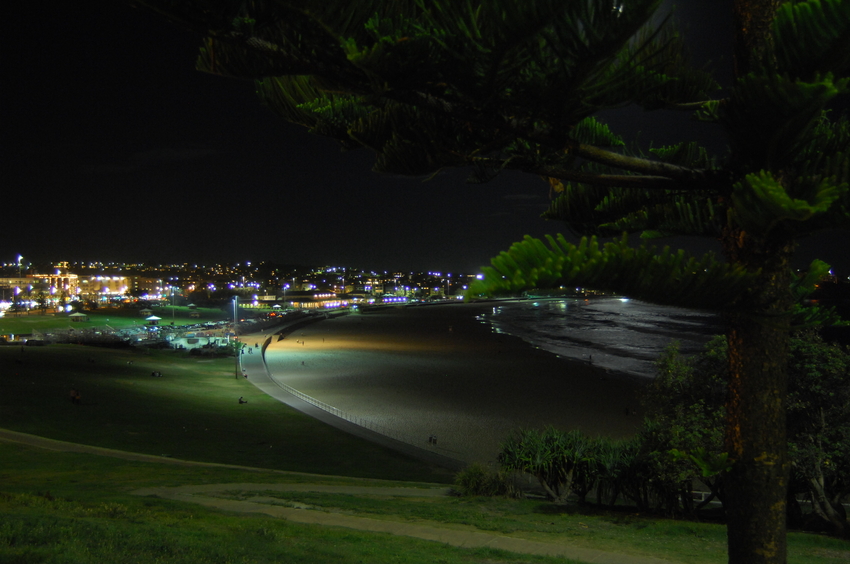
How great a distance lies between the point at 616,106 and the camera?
2195 mm

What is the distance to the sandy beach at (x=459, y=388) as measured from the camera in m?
20.4

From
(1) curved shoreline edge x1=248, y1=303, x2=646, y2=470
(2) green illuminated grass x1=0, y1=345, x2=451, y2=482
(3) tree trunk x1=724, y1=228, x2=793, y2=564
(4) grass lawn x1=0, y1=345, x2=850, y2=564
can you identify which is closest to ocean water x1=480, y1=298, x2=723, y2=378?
(1) curved shoreline edge x1=248, y1=303, x2=646, y2=470

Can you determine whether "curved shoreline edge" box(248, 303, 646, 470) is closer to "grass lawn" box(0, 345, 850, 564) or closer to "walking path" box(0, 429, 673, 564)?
"grass lawn" box(0, 345, 850, 564)

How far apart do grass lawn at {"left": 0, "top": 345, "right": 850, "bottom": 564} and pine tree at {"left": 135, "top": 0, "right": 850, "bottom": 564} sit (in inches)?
156

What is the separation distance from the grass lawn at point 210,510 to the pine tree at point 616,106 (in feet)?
13.0

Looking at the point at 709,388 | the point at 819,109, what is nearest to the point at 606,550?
the point at 709,388

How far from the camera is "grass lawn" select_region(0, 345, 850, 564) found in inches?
200

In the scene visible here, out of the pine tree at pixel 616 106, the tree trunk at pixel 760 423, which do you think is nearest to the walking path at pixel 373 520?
the tree trunk at pixel 760 423

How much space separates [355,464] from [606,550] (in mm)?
9232

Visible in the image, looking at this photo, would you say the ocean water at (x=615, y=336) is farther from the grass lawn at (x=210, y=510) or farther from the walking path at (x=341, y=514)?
the walking path at (x=341, y=514)

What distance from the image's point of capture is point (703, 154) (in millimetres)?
2848

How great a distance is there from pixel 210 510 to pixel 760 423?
758 cm

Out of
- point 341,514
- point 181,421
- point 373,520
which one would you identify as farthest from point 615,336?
point 373,520

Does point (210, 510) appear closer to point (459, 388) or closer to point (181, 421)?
point (181, 421)
